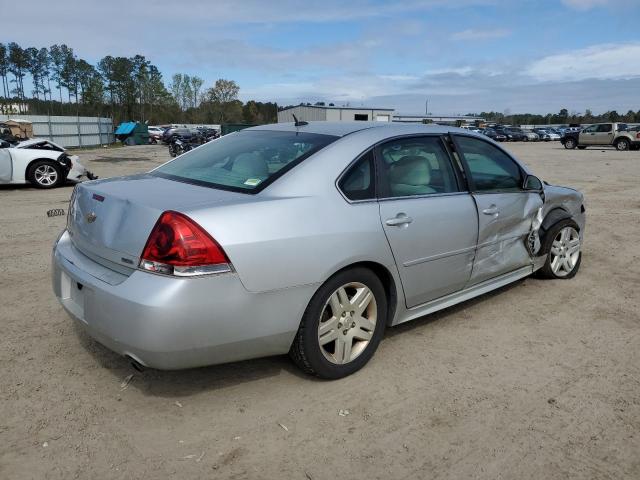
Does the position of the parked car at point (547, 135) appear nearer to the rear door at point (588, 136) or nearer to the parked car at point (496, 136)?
the parked car at point (496, 136)

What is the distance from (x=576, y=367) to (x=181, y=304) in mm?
2594

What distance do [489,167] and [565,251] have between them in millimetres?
1505

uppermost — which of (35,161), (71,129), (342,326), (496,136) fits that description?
(71,129)

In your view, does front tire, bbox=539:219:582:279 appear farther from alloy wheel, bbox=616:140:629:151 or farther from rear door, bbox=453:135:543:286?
alloy wheel, bbox=616:140:629:151

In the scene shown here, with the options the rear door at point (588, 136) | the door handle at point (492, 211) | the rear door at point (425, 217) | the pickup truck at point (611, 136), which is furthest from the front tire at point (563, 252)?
the rear door at point (588, 136)

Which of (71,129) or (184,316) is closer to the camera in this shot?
(184,316)

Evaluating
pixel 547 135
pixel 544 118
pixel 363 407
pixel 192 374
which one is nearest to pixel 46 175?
pixel 192 374

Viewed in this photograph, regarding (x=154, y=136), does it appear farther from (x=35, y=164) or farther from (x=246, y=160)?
(x=246, y=160)

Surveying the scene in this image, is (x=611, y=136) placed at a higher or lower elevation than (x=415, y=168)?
higher

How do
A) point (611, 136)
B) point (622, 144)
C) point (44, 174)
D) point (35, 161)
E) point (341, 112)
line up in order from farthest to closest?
point (341, 112) → point (611, 136) → point (622, 144) → point (44, 174) → point (35, 161)

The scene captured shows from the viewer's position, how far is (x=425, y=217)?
356 cm

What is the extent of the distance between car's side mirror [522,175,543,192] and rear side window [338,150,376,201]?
5.90 feet

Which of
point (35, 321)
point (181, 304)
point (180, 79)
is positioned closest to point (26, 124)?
point (35, 321)

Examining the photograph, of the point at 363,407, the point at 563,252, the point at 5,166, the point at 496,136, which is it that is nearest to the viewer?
the point at 363,407
